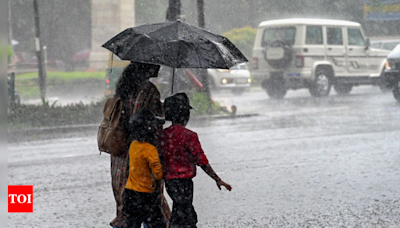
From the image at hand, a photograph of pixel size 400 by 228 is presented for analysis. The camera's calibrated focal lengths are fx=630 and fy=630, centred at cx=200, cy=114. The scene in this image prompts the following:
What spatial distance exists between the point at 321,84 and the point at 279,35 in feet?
6.74

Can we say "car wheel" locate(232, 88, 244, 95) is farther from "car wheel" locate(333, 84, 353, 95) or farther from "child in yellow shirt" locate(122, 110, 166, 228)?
"child in yellow shirt" locate(122, 110, 166, 228)

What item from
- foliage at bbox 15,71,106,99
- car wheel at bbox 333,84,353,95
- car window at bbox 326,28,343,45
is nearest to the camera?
car window at bbox 326,28,343,45

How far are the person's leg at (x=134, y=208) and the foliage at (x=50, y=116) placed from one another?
9973mm

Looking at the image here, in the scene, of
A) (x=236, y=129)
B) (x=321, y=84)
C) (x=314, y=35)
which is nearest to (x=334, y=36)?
(x=314, y=35)

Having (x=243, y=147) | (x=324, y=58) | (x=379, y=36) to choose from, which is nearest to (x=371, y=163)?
(x=243, y=147)

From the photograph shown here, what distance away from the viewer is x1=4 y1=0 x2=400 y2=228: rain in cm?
431

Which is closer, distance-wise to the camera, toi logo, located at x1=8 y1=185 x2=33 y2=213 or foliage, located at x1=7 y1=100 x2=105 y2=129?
toi logo, located at x1=8 y1=185 x2=33 y2=213

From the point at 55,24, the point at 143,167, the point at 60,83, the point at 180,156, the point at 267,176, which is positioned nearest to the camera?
the point at 143,167

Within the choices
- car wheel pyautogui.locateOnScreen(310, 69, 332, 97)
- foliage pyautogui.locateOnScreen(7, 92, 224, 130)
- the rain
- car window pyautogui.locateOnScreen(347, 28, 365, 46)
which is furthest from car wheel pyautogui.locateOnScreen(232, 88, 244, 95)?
foliage pyautogui.locateOnScreen(7, 92, 224, 130)

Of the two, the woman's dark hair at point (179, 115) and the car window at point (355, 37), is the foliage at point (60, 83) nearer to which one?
the car window at point (355, 37)

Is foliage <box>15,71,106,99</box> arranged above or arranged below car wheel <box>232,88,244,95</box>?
below

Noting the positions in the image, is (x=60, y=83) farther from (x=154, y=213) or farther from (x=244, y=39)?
(x=154, y=213)

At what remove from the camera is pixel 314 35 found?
64.7ft

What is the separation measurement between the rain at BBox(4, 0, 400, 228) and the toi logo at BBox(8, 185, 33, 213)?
0.38 ft
